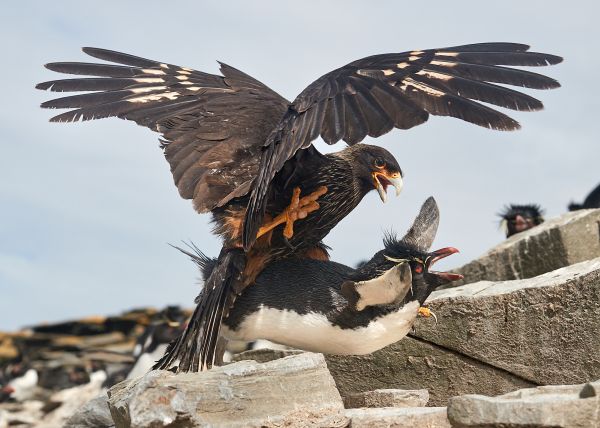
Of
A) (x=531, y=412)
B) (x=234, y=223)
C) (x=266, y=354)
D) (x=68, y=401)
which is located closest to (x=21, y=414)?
(x=68, y=401)

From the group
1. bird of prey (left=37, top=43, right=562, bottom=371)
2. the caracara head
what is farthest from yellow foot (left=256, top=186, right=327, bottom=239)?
the caracara head

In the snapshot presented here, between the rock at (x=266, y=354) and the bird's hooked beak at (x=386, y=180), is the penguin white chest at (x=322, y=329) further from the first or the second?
the rock at (x=266, y=354)

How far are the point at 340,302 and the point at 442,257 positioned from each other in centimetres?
60

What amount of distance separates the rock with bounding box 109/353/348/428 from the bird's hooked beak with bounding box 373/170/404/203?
3.55 ft

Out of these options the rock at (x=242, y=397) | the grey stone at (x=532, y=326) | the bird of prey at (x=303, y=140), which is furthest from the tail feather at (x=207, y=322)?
the grey stone at (x=532, y=326)

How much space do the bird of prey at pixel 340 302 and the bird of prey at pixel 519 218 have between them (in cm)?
624

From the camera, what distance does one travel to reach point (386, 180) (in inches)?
211

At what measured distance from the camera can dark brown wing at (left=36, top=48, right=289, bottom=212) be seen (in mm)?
5508

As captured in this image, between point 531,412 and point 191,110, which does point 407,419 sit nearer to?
point 531,412

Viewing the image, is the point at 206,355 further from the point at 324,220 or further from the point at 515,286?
the point at 515,286

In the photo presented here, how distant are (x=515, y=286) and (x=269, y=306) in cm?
153

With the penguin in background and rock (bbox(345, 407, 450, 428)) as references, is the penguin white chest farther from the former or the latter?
the penguin in background

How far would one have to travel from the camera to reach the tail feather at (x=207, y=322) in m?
5.01

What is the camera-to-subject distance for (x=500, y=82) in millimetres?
5148
